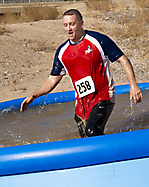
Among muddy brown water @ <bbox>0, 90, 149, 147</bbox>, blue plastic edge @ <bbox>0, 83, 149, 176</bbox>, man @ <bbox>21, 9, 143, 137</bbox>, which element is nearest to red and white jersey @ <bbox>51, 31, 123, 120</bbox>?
man @ <bbox>21, 9, 143, 137</bbox>

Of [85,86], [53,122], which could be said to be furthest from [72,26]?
[53,122]

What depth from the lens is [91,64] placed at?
281cm

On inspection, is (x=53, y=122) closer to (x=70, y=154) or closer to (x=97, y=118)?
(x=97, y=118)

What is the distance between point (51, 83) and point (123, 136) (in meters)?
1.06

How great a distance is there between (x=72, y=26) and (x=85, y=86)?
1.98 feet

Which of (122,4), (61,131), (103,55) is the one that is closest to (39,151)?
(103,55)

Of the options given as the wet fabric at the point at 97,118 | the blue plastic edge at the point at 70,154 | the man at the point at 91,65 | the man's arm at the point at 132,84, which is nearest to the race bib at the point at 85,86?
the man at the point at 91,65

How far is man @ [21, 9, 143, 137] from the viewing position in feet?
9.09

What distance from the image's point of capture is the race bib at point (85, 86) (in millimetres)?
2838

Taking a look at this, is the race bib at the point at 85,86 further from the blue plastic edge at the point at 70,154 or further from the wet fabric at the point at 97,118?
the blue plastic edge at the point at 70,154

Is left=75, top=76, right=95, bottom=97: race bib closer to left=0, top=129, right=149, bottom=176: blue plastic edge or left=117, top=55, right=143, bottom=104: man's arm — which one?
left=117, top=55, right=143, bottom=104: man's arm

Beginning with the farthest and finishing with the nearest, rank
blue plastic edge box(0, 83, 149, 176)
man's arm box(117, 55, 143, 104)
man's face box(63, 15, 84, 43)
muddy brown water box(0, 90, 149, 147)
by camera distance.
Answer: muddy brown water box(0, 90, 149, 147), man's face box(63, 15, 84, 43), man's arm box(117, 55, 143, 104), blue plastic edge box(0, 83, 149, 176)

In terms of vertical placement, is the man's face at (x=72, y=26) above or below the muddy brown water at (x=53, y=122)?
above

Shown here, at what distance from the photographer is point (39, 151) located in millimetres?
2508
